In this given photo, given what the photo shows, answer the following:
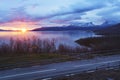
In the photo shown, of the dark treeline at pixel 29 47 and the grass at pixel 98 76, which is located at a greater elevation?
the dark treeline at pixel 29 47

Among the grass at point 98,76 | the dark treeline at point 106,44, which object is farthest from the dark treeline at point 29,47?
the grass at point 98,76

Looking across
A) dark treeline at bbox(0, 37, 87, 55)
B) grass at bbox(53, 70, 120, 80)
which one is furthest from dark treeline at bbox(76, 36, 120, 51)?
grass at bbox(53, 70, 120, 80)

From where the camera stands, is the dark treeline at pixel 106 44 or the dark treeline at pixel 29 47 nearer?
the dark treeline at pixel 29 47

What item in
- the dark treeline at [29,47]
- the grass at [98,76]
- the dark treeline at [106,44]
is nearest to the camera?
the grass at [98,76]

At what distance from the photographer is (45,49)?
98.0 ft

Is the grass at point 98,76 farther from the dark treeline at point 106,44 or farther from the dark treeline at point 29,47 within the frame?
the dark treeline at point 106,44

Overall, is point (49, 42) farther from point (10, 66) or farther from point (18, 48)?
point (10, 66)

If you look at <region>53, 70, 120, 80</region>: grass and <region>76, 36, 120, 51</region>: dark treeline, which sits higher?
<region>76, 36, 120, 51</region>: dark treeline

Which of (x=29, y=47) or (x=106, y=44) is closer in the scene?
(x=29, y=47)

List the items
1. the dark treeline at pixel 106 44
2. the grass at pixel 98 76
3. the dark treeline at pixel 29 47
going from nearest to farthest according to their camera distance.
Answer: the grass at pixel 98 76, the dark treeline at pixel 29 47, the dark treeline at pixel 106 44

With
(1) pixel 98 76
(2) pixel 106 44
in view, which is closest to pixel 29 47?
(1) pixel 98 76

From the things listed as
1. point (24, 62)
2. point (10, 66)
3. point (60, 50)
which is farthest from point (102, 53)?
point (10, 66)

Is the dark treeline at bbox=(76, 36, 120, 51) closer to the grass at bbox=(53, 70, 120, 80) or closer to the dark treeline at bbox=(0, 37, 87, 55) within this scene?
the dark treeline at bbox=(0, 37, 87, 55)

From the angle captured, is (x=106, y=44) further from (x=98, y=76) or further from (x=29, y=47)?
(x=98, y=76)
